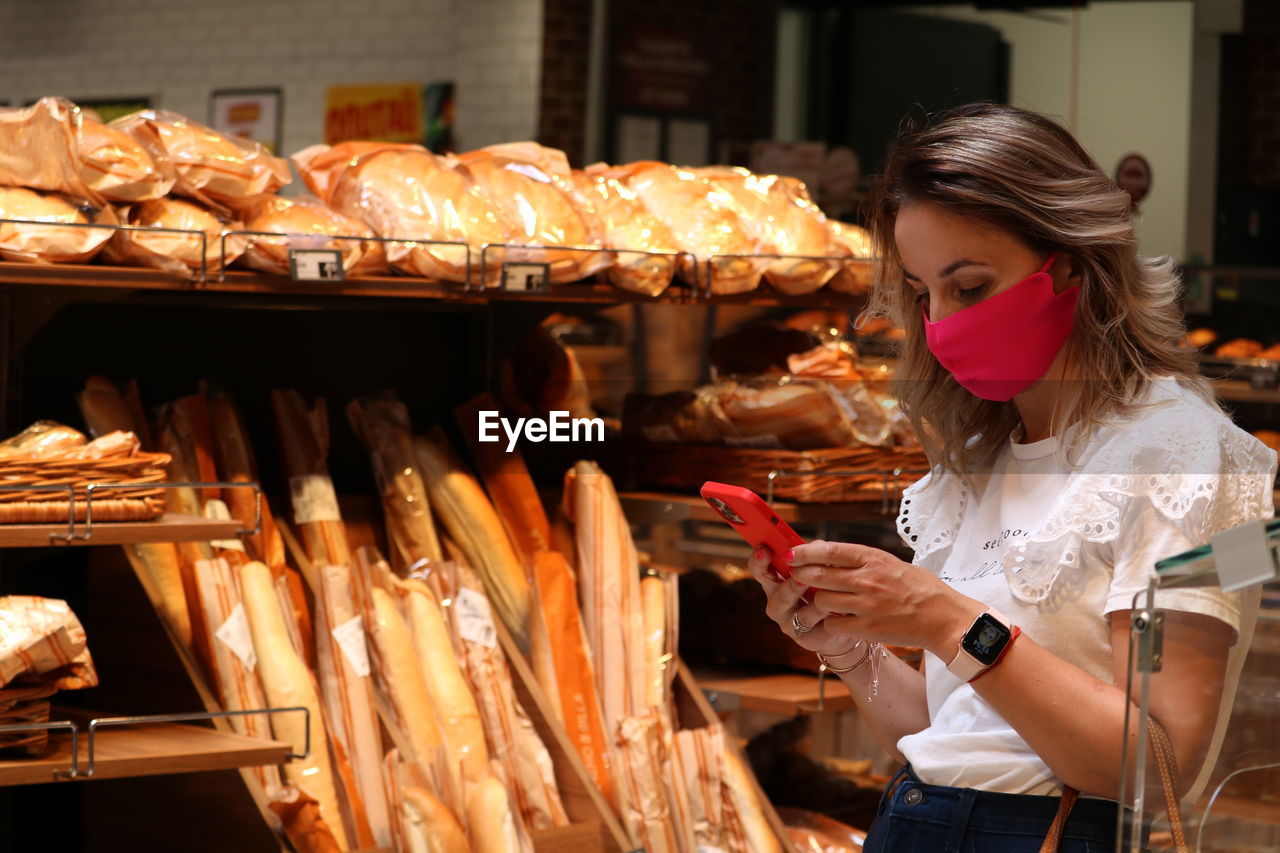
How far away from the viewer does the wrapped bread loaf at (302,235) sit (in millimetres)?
2047

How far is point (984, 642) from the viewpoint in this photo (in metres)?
1.12

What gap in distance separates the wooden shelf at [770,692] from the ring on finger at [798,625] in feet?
3.64

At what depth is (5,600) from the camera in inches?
72.4

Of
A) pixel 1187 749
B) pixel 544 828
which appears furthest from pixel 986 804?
pixel 544 828

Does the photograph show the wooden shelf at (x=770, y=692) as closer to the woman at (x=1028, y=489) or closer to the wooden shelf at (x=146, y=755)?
the wooden shelf at (x=146, y=755)

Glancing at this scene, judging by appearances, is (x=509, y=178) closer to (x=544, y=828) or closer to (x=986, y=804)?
(x=544, y=828)

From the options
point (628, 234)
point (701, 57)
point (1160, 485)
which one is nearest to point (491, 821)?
point (628, 234)

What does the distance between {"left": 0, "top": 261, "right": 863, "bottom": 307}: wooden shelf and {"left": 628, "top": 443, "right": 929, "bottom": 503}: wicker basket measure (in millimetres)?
330

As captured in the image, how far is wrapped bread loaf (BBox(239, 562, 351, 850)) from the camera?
2.04m

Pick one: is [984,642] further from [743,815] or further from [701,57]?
[701,57]

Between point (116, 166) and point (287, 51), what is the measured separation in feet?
19.1

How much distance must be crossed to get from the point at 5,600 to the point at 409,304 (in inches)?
30.9

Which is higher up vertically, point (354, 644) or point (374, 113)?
point (374, 113)

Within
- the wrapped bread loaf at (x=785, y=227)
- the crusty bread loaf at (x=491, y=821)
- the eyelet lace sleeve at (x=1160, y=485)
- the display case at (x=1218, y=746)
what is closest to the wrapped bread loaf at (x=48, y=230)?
the crusty bread loaf at (x=491, y=821)
